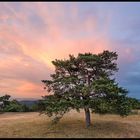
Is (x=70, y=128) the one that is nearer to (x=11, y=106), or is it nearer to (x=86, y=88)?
(x=86, y=88)

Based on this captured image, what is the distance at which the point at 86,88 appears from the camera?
4134 centimetres

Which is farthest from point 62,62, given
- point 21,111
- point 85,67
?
point 21,111

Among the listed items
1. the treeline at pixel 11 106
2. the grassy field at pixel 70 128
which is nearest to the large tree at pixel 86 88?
the grassy field at pixel 70 128

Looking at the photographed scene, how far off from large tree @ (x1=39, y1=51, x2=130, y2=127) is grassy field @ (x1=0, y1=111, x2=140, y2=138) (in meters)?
1.94

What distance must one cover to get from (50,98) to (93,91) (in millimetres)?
6014

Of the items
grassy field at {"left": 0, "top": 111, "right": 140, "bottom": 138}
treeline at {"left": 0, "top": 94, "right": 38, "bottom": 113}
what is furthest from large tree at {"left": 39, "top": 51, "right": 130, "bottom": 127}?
treeline at {"left": 0, "top": 94, "right": 38, "bottom": 113}

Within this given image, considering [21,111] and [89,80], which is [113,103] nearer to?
[89,80]

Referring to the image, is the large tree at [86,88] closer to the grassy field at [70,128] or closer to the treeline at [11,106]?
the grassy field at [70,128]

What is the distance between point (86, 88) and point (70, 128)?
5.81 metres

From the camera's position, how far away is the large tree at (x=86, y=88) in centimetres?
4047

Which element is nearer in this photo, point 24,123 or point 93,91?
point 93,91

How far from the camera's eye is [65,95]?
42594mm

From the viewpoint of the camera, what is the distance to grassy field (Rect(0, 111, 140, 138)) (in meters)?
39.5

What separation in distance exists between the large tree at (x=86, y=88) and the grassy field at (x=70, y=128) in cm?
194
